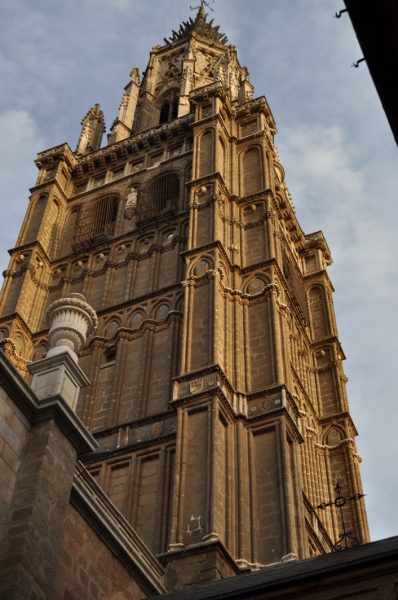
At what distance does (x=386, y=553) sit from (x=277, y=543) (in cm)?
836

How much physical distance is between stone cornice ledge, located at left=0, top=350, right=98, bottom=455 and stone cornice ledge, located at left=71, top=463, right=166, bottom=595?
2.23ft

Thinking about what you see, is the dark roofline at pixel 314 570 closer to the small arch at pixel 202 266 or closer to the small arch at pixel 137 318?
the small arch at pixel 202 266

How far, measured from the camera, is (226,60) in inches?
1737

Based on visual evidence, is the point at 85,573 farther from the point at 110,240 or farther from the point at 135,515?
the point at 110,240

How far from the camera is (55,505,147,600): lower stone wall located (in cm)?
1286

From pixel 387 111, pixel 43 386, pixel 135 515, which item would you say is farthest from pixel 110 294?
pixel 387 111

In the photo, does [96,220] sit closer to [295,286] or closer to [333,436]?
[295,286]

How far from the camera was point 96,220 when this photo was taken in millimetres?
34656

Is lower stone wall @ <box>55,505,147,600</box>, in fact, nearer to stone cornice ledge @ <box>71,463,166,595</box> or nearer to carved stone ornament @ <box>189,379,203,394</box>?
stone cornice ledge @ <box>71,463,166,595</box>

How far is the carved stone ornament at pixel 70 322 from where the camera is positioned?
1462 cm

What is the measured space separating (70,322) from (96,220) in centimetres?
2027

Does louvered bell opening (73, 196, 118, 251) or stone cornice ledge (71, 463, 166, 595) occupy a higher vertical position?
louvered bell opening (73, 196, 118, 251)

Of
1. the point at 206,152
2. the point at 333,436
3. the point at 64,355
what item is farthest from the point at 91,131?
the point at 64,355

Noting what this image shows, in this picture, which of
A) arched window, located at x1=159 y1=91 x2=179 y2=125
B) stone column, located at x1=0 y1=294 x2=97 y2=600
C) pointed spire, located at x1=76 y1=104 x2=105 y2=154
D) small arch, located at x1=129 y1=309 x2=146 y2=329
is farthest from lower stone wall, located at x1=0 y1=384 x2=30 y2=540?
arched window, located at x1=159 y1=91 x2=179 y2=125
